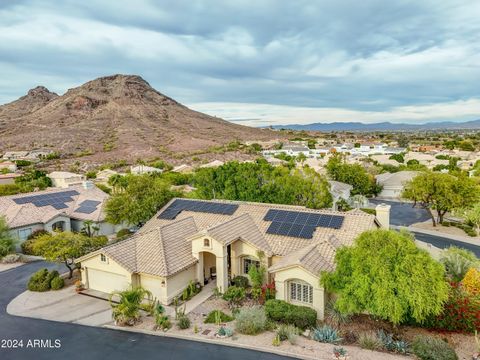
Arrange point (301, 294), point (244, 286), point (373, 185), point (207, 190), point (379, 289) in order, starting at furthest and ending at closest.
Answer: point (373, 185) < point (207, 190) < point (244, 286) < point (301, 294) < point (379, 289)

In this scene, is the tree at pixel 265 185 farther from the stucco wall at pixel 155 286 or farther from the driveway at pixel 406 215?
the stucco wall at pixel 155 286

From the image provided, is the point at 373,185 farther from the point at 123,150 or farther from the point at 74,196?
the point at 123,150

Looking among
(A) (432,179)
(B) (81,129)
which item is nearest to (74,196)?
(A) (432,179)

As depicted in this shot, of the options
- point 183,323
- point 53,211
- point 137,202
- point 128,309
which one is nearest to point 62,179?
point 53,211

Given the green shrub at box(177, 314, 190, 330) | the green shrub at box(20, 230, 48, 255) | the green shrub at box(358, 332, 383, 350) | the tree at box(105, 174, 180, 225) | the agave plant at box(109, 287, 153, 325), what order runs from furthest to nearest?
the tree at box(105, 174, 180, 225), the green shrub at box(20, 230, 48, 255), the agave plant at box(109, 287, 153, 325), the green shrub at box(177, 314, 190, 330), the green shrub at box(358, 332, 383, 350)

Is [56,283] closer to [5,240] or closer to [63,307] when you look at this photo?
[63,307]

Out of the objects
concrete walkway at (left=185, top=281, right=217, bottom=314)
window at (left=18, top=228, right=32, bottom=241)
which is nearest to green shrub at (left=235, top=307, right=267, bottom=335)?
concrete walkway at (left=185, top=281, right=217, bottom=314)

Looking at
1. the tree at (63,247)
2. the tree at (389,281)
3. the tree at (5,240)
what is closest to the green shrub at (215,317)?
the tree at (389,281)

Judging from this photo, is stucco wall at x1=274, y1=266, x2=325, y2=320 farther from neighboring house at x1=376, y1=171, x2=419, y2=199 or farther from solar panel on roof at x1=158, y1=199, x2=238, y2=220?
neighboring house at x1=376, y1=171, x2=419, y2=199
